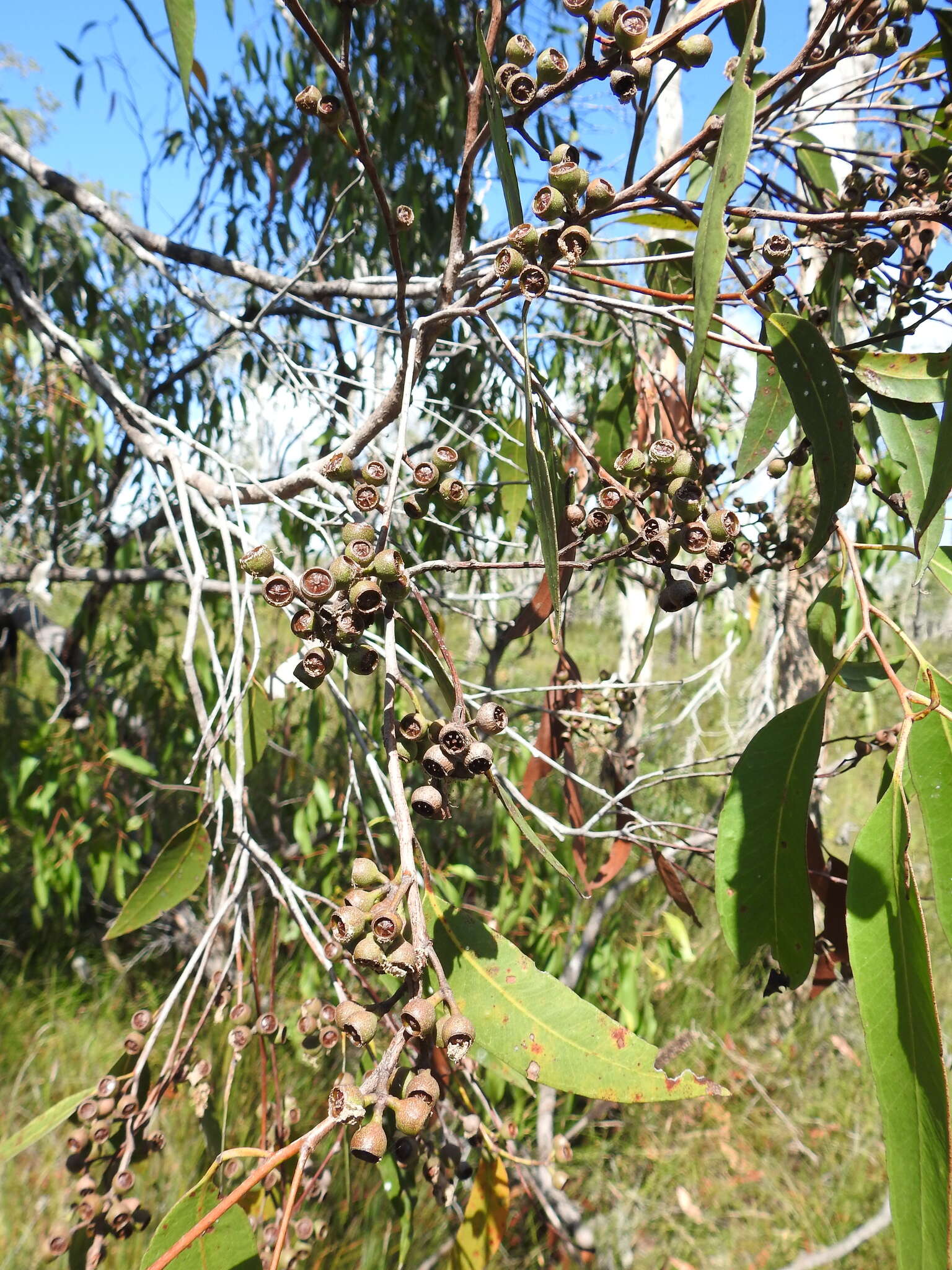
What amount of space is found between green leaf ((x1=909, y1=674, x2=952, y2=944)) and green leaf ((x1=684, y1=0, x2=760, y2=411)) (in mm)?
404

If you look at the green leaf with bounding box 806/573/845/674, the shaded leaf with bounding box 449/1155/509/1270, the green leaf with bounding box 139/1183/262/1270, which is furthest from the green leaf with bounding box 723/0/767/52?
the shaded leaf with bounding box 449/1155/509/1270

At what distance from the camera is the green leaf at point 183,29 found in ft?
2.12

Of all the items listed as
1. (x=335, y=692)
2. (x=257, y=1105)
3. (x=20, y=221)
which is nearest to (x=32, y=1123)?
(x=335, y=692)

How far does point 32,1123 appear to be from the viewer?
92 cm

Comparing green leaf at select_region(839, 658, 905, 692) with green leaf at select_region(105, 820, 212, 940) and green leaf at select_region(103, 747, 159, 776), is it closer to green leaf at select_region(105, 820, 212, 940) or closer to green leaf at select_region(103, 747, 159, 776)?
green leaf at select_region(105, 820, 212, 940)

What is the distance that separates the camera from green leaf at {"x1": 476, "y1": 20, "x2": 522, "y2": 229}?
0.55 metres

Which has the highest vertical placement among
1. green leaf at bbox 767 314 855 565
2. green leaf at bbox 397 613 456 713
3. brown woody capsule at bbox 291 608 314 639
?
green leaf at bbox 767 314 855 565

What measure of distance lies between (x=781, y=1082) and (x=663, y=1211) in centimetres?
80

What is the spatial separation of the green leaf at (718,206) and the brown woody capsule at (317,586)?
301 millimetres

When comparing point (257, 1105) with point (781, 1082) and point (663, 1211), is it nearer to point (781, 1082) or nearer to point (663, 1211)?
point (663, 1211)

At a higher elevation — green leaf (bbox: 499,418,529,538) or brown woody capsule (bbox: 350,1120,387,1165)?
green leaf (bbox: 499,418,529,538)

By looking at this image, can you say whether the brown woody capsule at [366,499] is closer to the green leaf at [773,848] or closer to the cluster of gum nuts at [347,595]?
the cluster of gum nuts at [347,595]

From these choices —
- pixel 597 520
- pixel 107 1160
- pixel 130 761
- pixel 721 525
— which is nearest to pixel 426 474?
pixel 597 520

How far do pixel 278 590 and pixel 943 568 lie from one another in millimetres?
742
